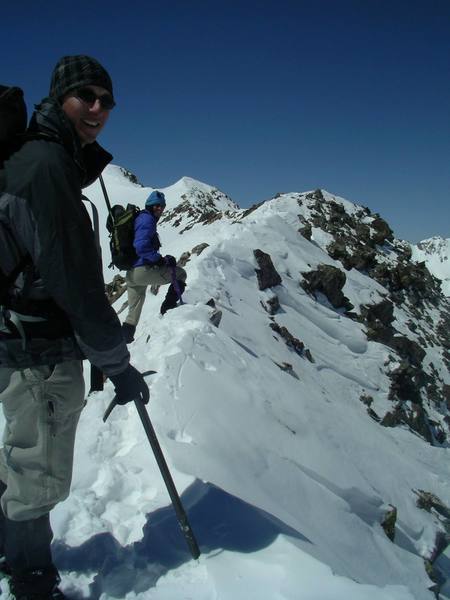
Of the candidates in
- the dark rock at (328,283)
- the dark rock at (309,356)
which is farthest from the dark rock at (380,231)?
the dark rock at (309,356)

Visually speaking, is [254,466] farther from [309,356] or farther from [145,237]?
[309,356]

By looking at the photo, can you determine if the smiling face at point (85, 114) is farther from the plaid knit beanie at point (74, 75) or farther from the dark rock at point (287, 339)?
the dark rock at point (287, 339)

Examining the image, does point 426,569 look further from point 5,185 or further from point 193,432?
point 5,185

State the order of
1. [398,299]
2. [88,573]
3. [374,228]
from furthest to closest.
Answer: [374,228] < [398,299] < [88,573]

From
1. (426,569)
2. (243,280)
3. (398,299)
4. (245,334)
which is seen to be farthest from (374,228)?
(426,569)

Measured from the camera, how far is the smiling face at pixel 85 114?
252cm

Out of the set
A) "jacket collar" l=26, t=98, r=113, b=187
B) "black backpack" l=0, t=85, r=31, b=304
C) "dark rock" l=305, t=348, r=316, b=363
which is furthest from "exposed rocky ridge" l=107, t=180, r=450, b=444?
Answer: "black backpack" l=0, t=85, r=31, b=304

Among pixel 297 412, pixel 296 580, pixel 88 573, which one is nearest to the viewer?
pixel 296 580

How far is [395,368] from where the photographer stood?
18.3m

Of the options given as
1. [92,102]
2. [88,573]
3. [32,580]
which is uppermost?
[92,102]

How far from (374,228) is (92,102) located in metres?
38.2

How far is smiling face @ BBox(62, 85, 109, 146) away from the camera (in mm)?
2516

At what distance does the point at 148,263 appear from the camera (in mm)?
7133

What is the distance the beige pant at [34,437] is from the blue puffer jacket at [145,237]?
4.56 meters
